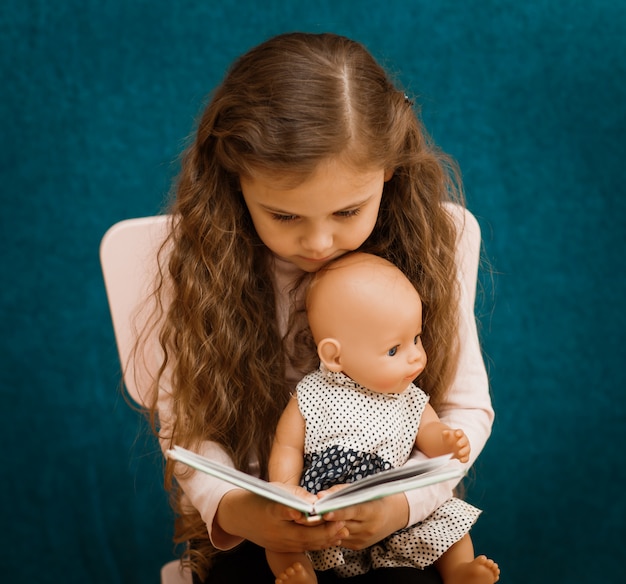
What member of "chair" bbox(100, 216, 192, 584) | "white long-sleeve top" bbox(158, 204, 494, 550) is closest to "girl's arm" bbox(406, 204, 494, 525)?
"white long-sleeve top" bbox(158, 204, 494, 550)

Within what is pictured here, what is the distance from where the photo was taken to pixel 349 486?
1.03 metres

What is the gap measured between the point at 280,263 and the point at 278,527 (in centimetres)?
43

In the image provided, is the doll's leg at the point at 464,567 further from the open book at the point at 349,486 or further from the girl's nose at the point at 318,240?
the girl's nose at the point at 318,240

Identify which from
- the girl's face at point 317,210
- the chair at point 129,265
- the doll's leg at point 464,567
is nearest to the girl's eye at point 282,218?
the girl's face at point 317,210

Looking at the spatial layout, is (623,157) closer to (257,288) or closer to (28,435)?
(257,288)

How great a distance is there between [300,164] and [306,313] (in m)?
0.32

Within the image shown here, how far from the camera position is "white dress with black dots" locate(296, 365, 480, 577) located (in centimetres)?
124

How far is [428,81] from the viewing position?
2203 mm

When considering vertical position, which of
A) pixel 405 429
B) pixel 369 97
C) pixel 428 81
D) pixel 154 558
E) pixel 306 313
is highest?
pixel 369 97

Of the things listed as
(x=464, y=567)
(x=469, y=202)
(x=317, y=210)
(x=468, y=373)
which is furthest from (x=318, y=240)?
(x=469, y=202)

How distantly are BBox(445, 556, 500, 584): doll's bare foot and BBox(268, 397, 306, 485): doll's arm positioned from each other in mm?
272

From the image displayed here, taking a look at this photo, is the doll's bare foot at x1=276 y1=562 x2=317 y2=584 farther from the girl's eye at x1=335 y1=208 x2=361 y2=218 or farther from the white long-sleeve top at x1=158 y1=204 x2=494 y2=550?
the girl's eye at x1=335 y1=208 x2=361 y2=218

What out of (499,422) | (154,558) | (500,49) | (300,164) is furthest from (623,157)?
(154,558)

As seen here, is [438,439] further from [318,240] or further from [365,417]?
[318,240]
